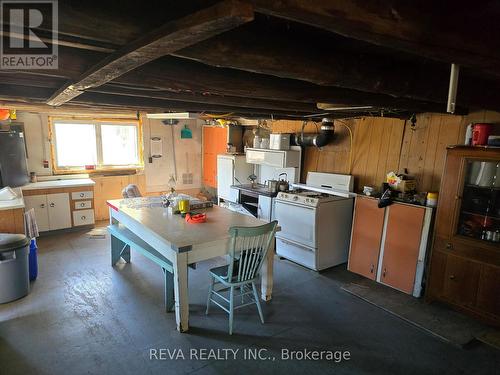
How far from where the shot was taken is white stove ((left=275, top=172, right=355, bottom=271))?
12.8ft

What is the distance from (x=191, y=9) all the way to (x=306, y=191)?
3899mm

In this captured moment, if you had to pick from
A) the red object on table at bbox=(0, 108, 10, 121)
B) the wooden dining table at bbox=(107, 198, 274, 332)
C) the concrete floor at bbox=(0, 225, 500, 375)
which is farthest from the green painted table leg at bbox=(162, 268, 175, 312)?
the red object on table at bbox=(0, 108, 10, 121)

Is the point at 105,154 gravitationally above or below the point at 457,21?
below

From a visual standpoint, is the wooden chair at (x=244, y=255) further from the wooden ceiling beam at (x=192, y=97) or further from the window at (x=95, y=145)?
the window at (x=95, y=145)

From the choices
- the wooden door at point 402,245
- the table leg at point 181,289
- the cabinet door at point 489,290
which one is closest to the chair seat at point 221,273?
the table leg at point 181,289

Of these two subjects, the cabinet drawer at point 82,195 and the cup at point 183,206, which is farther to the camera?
the cabinet drawer at point 82,195

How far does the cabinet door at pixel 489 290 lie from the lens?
9.17ft

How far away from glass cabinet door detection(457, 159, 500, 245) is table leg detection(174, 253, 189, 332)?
266 centimetres

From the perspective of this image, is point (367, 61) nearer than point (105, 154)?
Yes

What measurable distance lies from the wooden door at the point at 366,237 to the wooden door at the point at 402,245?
4.4 inches

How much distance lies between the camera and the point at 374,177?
4098 millimetres

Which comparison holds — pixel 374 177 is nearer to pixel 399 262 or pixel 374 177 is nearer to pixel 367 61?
pixel 399 262

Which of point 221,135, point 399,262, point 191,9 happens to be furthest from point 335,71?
point 221,135

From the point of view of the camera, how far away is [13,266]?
3068mm
